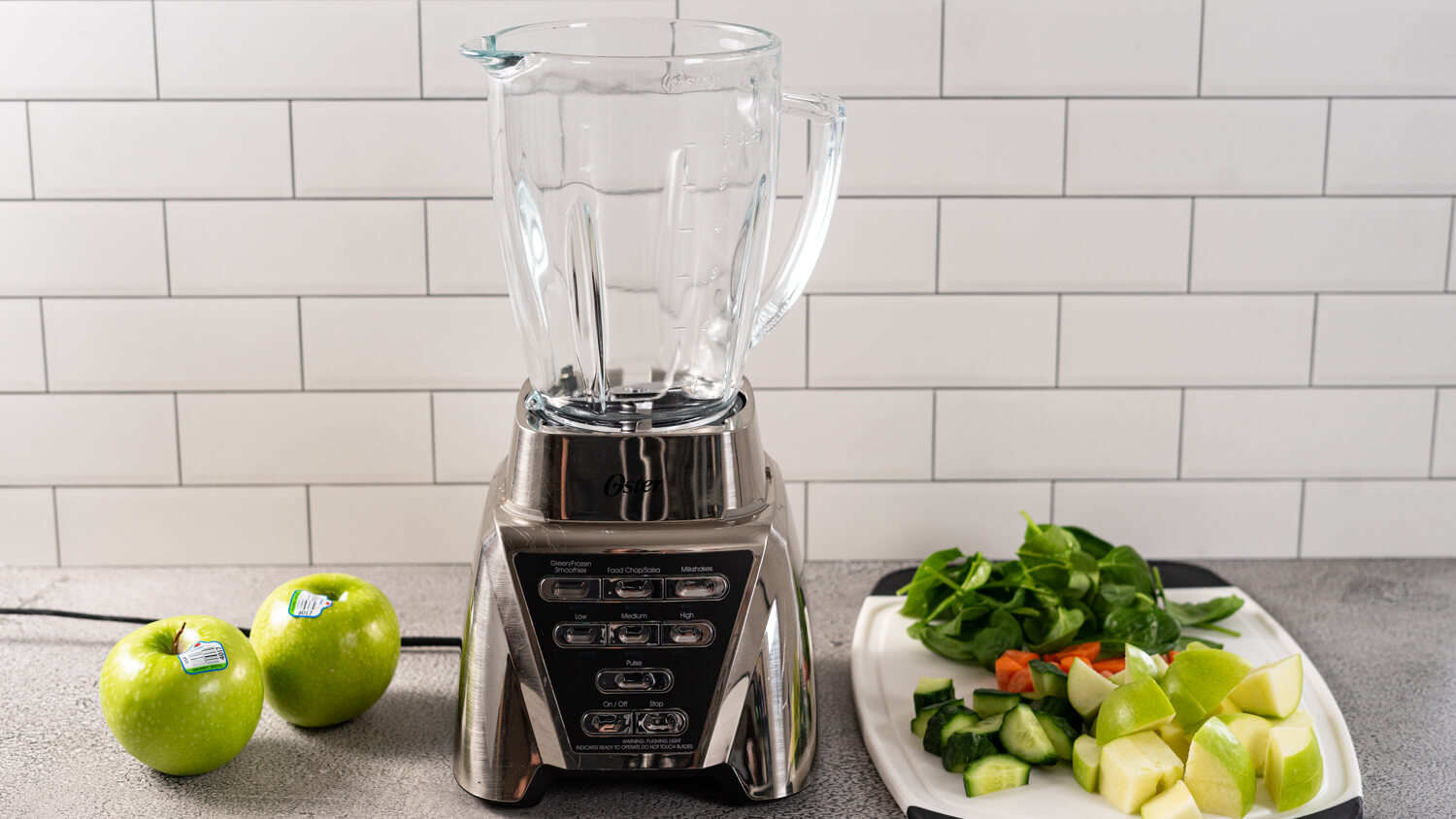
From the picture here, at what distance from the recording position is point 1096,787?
0.73 metres

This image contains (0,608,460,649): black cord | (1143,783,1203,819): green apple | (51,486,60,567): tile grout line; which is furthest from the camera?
(51,486,60,567): tile grout line

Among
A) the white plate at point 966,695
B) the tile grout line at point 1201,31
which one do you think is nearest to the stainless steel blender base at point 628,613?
the white plate at point 966,695

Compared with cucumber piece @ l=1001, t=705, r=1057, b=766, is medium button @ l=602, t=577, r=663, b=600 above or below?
above

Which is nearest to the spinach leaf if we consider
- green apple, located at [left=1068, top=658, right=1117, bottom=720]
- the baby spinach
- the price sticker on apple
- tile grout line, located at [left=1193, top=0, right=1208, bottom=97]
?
the baby spinach

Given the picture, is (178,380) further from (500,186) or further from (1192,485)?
(1192,485)

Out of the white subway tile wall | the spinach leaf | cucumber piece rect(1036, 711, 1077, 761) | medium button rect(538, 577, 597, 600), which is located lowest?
cucumber piece rect(1036, 711, 1077, 761)

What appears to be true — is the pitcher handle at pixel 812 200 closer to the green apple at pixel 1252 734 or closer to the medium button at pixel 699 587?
the medium button at pixel 699 587

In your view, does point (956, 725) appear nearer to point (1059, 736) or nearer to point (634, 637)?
point (1059, 736)

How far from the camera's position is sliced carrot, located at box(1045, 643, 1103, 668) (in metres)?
0.85

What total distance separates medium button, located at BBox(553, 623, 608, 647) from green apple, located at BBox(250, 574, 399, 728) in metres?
0.18

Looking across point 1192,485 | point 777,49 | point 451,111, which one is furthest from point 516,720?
point 1192,485

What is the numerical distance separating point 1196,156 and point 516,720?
0.73 meters

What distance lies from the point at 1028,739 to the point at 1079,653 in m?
0.13

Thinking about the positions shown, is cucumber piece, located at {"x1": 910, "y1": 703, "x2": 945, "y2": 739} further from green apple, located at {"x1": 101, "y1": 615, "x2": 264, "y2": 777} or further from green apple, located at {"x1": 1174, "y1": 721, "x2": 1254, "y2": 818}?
green apple, located at {"x1": 101, "y1": 615, "x2": 264, "y2": 777}
